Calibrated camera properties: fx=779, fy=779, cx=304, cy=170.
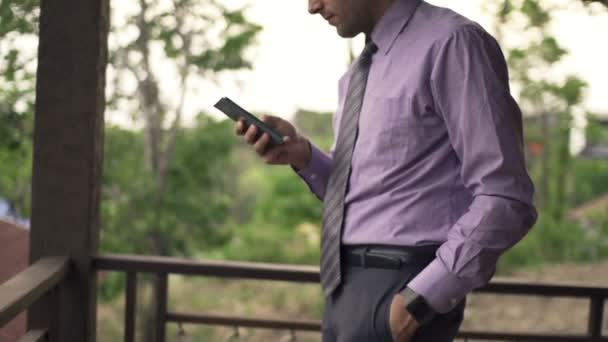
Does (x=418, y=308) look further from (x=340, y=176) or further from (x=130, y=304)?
(x=130, y=304)

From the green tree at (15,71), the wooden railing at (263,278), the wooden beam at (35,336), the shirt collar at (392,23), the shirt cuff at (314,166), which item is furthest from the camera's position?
the wooden railing at (263,278)

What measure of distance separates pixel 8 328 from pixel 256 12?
615 centimetres

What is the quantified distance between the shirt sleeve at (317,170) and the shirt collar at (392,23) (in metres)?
0.29

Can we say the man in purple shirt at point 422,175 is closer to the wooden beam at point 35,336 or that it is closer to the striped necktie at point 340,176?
the striped necktie at point 340,176

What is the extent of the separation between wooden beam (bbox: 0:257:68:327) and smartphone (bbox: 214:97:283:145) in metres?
0.56

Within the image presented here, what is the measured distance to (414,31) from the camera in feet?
4.55

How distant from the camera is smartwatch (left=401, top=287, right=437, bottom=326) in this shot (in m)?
1.28

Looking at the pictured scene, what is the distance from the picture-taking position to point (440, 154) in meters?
1.34

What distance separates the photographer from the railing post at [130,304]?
2.14 metres

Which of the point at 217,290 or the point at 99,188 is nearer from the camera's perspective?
the point at 99,188

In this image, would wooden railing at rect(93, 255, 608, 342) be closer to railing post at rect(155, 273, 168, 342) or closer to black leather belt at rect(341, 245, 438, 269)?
railing post at rect(155, 273, 168, 342)

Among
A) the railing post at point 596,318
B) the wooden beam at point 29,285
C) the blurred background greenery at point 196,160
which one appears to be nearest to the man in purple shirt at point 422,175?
the wooden beam at point 29,285

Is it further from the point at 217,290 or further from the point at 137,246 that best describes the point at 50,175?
the point at 217,290

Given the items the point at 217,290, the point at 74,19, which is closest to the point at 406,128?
the point at 74,19
